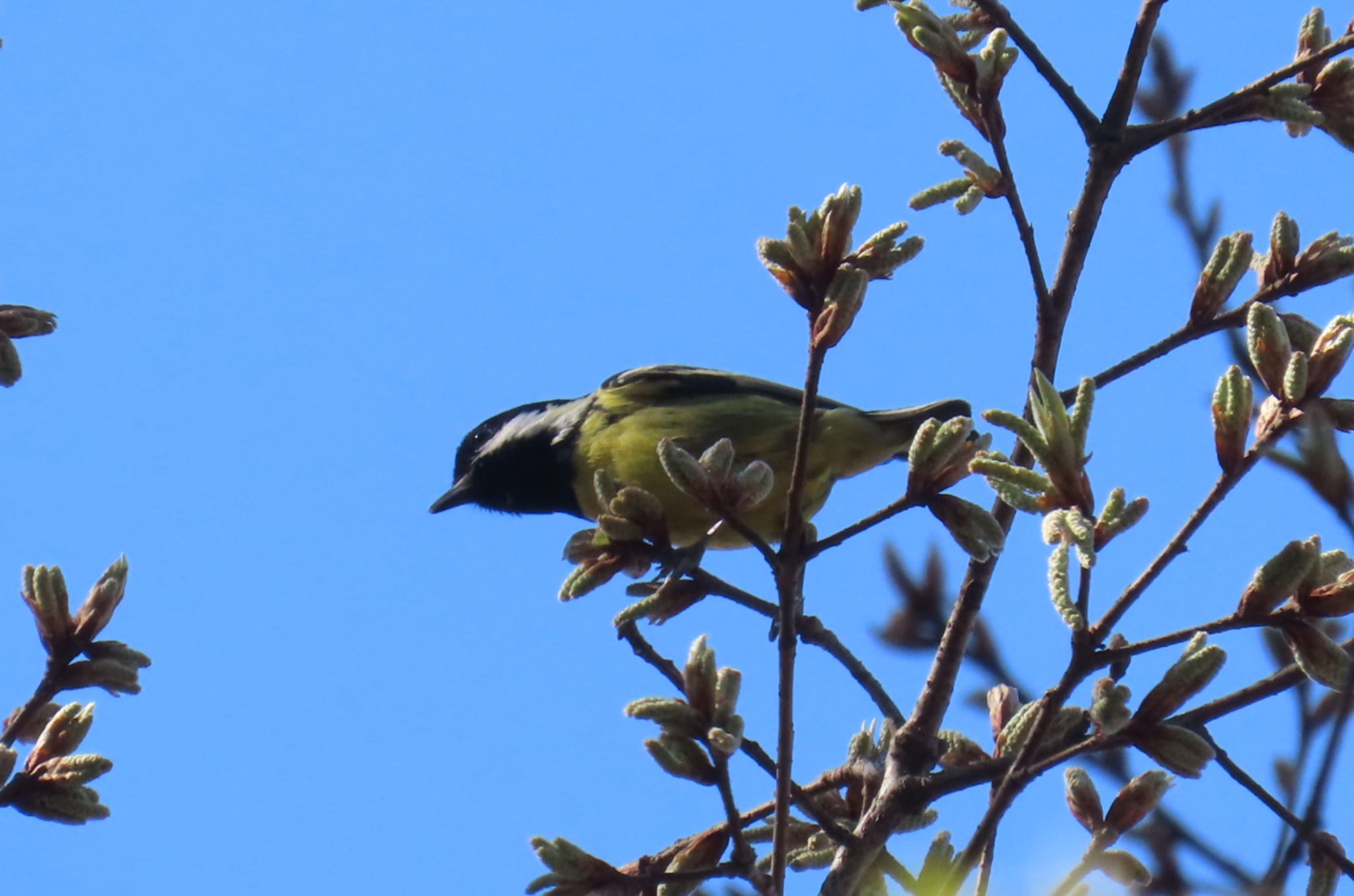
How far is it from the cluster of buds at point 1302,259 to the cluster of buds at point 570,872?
5.29 ft

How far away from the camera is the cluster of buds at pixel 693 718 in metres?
2.38

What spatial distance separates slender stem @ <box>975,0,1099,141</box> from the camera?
9.34 ft

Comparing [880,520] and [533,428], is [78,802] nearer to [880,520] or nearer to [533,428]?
[880,520]

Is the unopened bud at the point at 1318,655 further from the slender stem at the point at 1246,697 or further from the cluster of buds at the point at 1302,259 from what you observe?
the cluster of buds at the point at 1302,259

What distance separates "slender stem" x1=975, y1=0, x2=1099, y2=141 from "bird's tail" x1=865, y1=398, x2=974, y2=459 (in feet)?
7.76

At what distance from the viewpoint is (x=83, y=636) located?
2578 millimetres

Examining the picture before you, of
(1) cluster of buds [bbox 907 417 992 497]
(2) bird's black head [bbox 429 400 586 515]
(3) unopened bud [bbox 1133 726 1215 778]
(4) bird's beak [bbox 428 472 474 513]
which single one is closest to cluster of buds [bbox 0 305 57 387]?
(1) cluster of buds [bbox 907 417 992 497]

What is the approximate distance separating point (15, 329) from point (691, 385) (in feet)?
10.6

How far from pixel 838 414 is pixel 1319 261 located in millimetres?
2623

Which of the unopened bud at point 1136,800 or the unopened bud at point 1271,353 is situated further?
the unopened bud at point 1136,800

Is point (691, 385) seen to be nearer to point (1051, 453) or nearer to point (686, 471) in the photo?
point (686, 471)

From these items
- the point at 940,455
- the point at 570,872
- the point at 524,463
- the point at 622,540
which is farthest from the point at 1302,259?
the point at 524,463

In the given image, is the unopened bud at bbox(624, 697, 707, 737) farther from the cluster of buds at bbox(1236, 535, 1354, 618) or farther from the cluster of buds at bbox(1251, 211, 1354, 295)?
the cluster of buds at bbox(1251, 211, 1354, 295)

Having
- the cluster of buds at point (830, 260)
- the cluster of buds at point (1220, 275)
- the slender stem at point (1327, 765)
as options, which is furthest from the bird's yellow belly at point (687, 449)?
the slender stem at point (1327, 765)
